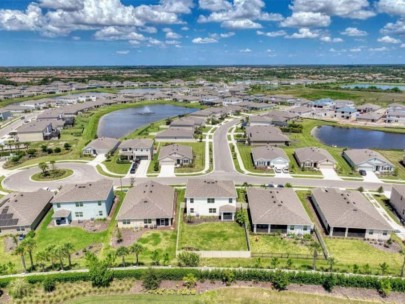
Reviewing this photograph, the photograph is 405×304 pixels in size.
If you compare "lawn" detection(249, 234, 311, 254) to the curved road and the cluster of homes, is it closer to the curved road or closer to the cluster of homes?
the cluster of homes

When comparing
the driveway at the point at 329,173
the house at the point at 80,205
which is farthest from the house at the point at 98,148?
the driveway at the point at 329,173

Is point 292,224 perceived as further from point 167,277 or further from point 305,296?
A: point 167,277

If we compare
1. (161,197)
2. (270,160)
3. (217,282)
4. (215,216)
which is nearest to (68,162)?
(161,197)

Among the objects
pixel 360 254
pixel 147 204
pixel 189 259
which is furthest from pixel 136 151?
pixel 360 254

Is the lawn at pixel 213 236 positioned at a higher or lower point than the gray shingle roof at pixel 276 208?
lower

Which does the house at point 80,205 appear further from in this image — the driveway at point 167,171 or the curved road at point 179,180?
the driveway at point 167,171

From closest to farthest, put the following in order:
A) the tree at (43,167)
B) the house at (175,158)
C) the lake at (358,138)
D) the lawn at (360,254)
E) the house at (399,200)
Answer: the lawn at (360,254) → the house at (399,200) → the tree at (43,167) → the house at (175,158) → the lake at (358,138)

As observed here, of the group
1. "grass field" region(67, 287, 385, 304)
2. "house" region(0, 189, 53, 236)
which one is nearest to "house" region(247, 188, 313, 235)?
"grass field" region(67, 287, 385, 304)
